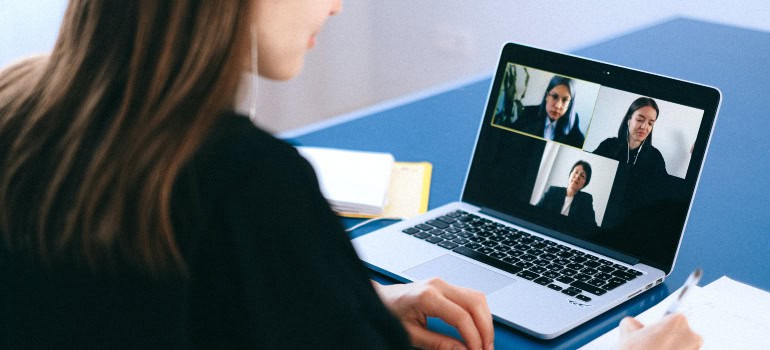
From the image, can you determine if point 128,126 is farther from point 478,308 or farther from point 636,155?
point 636,155

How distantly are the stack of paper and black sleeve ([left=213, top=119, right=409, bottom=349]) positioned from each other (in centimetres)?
58

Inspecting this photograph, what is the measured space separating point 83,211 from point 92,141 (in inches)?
2.1

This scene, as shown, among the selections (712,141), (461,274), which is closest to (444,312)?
(461,274)

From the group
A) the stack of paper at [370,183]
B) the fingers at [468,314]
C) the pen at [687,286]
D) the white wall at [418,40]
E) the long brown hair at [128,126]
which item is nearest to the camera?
the long brown hair at [128,126]

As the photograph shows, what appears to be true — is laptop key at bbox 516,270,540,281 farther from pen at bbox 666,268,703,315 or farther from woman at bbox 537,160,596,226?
pen at bbox 666,268,703,315

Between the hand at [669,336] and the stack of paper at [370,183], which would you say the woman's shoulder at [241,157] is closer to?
the hand at [669,336]

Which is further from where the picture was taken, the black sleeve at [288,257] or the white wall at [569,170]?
the white wall at [569,170]

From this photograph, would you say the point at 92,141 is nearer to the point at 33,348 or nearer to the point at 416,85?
the point at 33,348

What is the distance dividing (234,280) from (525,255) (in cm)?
53

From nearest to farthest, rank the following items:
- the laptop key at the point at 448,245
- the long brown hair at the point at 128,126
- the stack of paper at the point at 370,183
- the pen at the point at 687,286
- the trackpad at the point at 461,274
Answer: the long brown hair at the point at 128,126 < the pen at the point at 687,286 < the trackpad at the point at 461,274 < the laptop key at the point at 448,245 < the stack of paper at the point at 370,183

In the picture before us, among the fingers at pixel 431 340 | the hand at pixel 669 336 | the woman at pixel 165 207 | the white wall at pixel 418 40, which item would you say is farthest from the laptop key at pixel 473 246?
the white wall at pixel 418 40

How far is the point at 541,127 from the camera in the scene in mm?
1217

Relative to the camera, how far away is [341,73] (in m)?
3.83

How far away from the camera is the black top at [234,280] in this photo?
68cm
